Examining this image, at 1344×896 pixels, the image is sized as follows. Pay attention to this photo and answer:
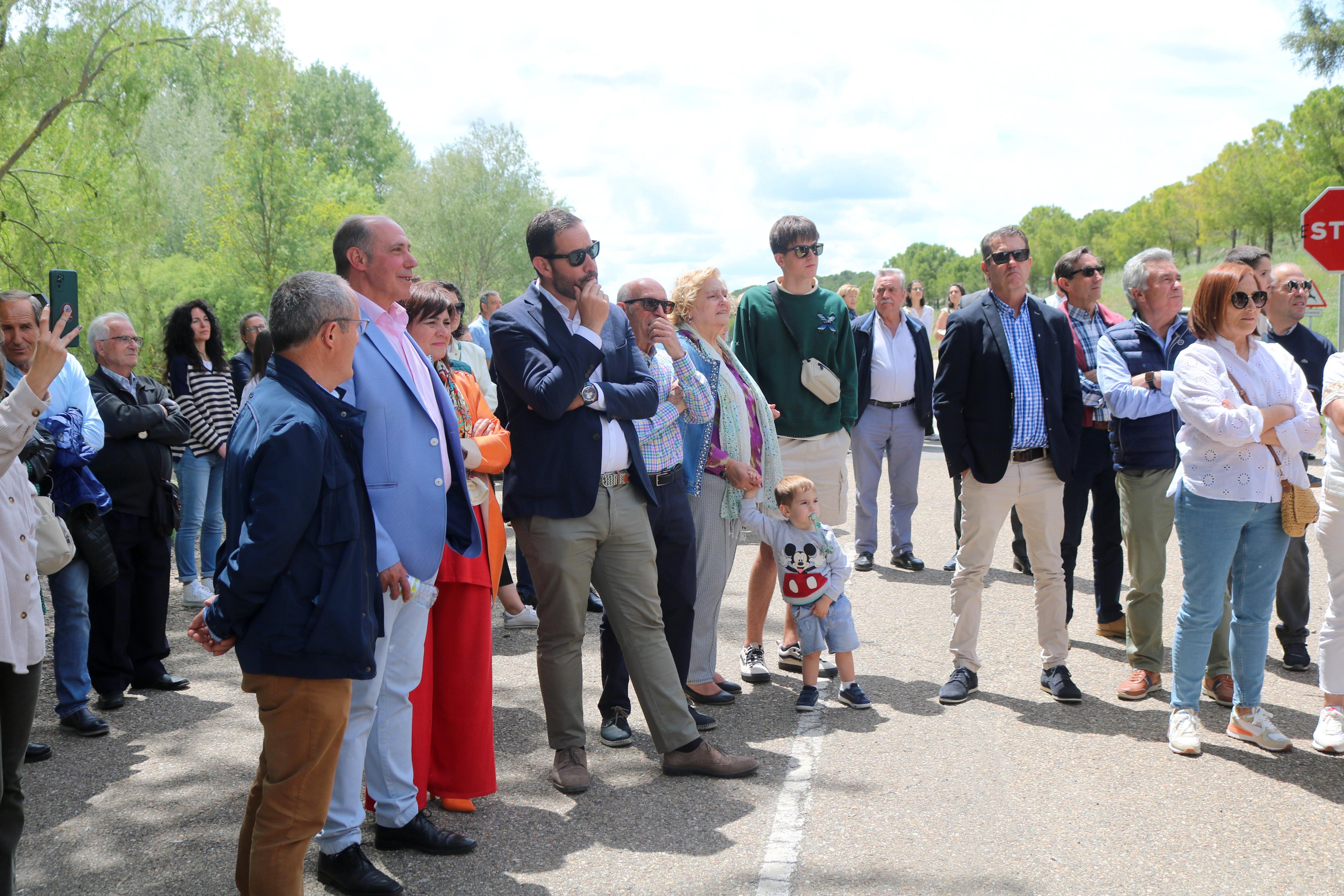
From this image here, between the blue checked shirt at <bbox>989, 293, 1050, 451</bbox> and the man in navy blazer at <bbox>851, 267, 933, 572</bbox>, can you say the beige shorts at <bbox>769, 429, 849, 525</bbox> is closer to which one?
the blue checked shirt at <bbox>989, 293, 1050, 451</bbox>

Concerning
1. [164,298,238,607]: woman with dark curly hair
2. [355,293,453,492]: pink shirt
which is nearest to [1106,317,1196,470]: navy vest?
[355,293,453,492]: pink shirt

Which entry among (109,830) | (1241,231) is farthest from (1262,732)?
(1241,231)

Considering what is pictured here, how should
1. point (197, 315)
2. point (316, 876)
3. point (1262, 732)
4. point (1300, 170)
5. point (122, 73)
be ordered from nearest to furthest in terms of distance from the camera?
1. point (316, 876)
2. point (1262, 732)
3. point (197, 315)
4. point (122, 73)
5. point (1300, 170)

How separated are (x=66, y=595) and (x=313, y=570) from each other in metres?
3.06

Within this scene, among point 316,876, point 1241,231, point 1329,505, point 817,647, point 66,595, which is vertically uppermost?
point 1241,231

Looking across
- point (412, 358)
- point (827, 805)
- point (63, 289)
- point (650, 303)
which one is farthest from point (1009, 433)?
point (63, 289)

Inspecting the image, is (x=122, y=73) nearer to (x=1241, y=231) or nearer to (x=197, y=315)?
(x=197, y=315)

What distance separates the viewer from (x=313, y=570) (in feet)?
9.93

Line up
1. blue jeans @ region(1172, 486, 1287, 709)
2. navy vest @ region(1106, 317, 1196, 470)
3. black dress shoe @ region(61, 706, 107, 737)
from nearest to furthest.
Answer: blue jeans @ region(1172, 486, 1287, 709) → black dress shoe @ region(61, 706, 107, 737) → navy vest @ region(1106, 317, 1196, 470)

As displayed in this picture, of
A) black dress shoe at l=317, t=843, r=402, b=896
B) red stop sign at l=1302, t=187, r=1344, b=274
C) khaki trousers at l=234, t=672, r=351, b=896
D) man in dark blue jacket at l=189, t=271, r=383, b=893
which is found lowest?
black dress shoe at l=317, t=843, r=402, b=896

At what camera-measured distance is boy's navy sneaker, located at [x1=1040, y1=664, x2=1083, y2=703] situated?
5438 mm

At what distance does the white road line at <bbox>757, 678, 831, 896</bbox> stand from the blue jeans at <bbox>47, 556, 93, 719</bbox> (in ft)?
11.8

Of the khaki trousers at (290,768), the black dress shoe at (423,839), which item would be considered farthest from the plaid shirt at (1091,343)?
the khaki trousers at (290,768)

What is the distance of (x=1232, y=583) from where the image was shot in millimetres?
4902
